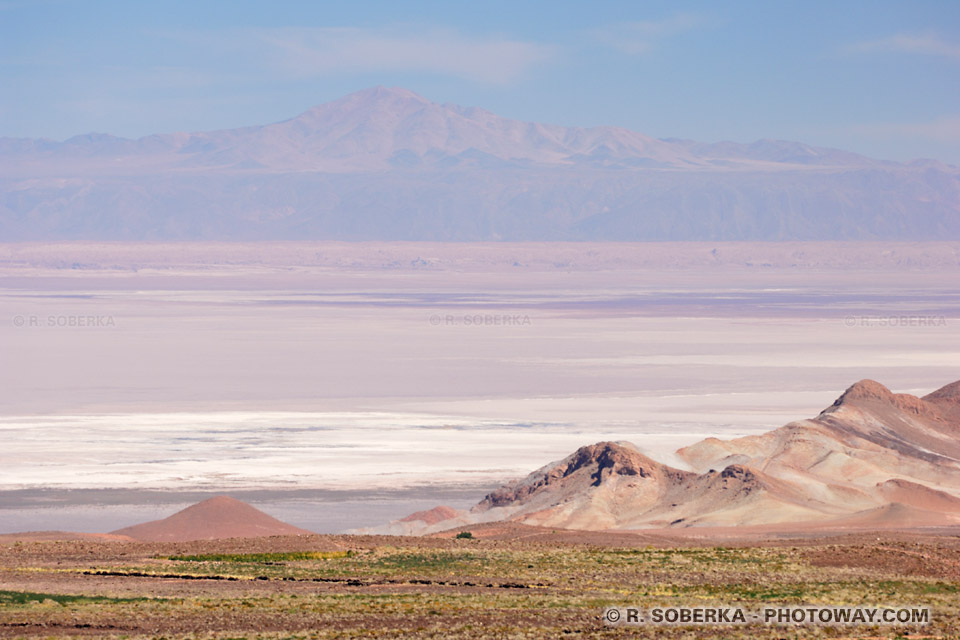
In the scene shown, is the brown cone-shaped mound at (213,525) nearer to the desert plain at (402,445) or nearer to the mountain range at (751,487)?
the desert plain at (402,445)

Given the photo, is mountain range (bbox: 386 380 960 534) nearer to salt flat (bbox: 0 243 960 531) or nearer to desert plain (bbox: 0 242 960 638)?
salt flat (bbox: 0 243 960 531)

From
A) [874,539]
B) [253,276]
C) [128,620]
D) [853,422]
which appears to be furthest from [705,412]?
[253,276]

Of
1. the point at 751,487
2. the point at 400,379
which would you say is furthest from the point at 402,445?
the point at 400,379

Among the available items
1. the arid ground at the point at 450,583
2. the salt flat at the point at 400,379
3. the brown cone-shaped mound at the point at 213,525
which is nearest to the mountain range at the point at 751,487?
the salt flat at the point at 400,379

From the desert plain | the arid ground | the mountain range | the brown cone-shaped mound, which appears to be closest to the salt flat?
the desert plain

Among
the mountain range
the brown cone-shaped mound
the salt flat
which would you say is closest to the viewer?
the brown cone-shaped mound

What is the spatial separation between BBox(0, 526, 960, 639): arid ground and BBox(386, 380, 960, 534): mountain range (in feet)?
19.5

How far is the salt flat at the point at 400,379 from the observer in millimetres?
41406

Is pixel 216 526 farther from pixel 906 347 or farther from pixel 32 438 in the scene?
pixel 906 347

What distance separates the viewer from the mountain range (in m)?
32.9

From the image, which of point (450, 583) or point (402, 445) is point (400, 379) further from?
point (450, 583)

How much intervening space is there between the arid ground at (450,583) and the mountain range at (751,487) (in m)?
5.93

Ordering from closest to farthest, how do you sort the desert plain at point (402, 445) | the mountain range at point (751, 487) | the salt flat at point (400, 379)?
the desert plain at point (402, 445) → the mountain range at point (751, 487) → the salt flat at point (400, 379)

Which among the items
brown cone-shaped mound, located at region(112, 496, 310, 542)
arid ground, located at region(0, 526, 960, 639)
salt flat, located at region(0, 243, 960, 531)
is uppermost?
salt flat, located at region(0, 243, 960, 531)
